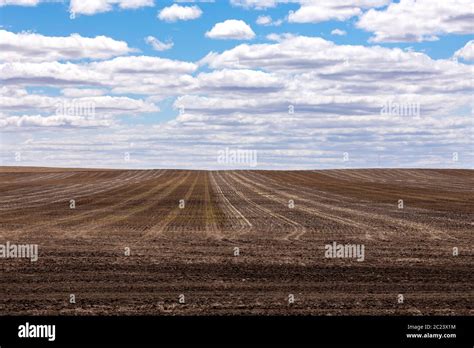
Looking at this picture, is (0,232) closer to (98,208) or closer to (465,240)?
(98,208)

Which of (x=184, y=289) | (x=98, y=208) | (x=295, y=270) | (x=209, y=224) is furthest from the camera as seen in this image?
(x=98, y=208)

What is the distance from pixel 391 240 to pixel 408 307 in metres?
13.8

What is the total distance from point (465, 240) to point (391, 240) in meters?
2.97

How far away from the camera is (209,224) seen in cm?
3772

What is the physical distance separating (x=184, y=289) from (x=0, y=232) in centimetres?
1693
